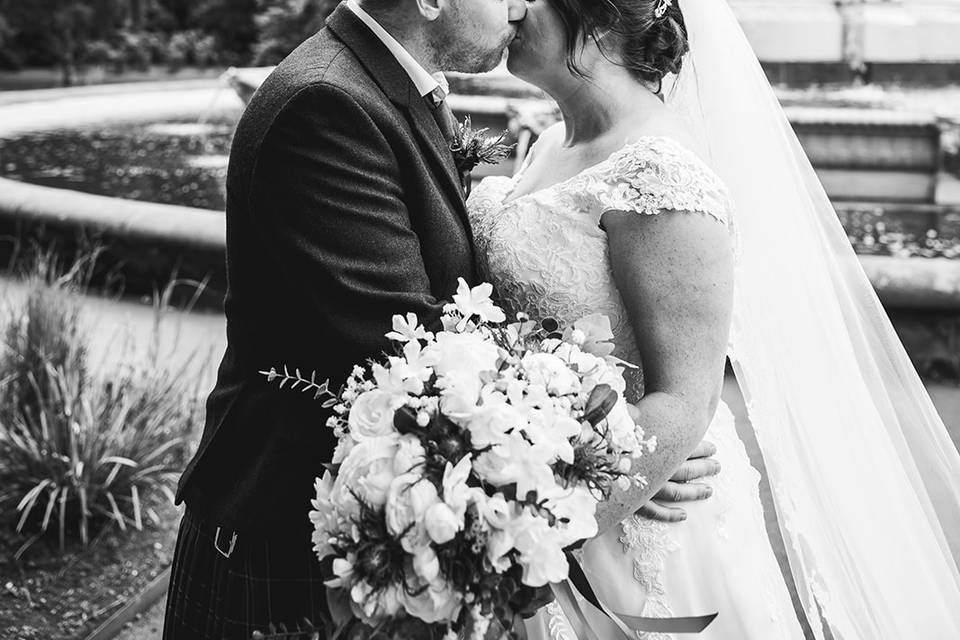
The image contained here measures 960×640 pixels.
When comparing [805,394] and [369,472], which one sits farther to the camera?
[805,394]

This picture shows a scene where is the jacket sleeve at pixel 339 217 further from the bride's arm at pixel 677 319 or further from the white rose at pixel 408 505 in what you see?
the bride's arm at pixel 677 319

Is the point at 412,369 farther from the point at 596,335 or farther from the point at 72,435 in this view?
the point at 72,435

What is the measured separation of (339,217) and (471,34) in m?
0.58

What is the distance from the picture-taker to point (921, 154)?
920 cm

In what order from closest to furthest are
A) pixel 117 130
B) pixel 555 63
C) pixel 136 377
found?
1. pixel 555 63
2. pixel 136 377
3. pixel 117 130

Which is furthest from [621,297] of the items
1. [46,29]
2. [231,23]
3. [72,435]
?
[231,23]

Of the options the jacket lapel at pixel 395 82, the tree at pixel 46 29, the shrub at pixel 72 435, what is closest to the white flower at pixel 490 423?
the jacket lapel at pixel 395 82

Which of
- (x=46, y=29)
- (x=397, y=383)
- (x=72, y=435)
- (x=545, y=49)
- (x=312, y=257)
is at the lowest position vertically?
(x=46, y=29)

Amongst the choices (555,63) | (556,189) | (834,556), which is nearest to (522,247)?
(556,189)

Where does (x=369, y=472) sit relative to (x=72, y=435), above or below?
above

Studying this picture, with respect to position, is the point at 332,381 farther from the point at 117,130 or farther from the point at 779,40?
the point at 117,130

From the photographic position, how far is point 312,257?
6.21ft

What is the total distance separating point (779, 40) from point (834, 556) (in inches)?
424

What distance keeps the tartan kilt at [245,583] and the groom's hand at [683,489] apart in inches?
30.1
